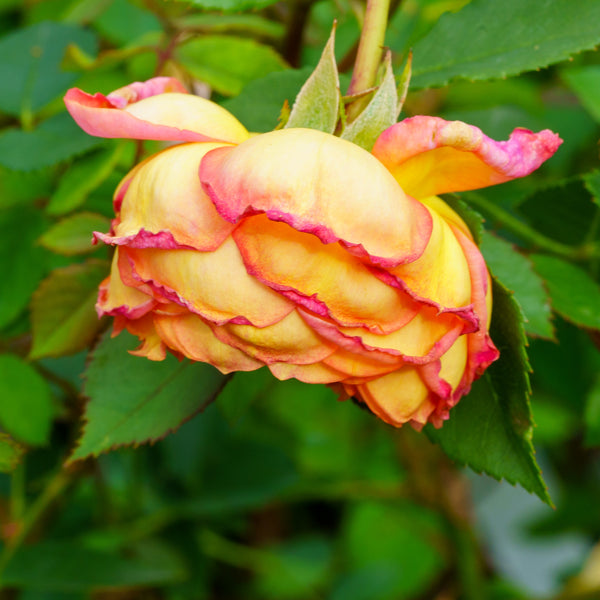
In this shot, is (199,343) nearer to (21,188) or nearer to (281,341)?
(281,341)

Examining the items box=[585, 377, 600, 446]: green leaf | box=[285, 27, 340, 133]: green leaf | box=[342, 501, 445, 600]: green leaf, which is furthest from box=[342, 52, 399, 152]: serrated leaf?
box=[342, 501, 445, 600]: green leaf

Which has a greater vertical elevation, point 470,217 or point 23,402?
point 470,217

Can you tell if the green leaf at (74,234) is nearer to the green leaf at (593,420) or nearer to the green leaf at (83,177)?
the green leaf at (83,177)

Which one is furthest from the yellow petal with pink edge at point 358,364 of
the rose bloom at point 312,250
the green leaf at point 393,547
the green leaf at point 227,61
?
the green leaf at point 393,547

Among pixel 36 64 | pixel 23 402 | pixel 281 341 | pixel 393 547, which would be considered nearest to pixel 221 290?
pixel 281 341

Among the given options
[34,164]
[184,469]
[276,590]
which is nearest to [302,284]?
[34,164]

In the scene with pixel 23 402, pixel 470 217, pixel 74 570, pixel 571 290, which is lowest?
pixel 74 570

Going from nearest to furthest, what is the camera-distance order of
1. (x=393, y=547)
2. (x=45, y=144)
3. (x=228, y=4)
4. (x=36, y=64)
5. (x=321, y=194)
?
1. (x=321, y=194)
2. (x=228, y=4)
3. (x=45, y=144)
4. (x=36, y=64)
5. (x=393, y=547)

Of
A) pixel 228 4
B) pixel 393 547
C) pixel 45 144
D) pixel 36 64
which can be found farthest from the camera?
pixel 393 547
